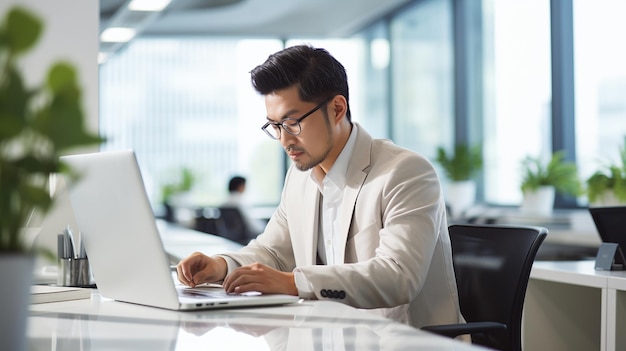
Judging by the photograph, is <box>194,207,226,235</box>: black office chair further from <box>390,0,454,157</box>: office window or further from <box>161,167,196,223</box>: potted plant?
<box>390,0,454,157</box>: office window

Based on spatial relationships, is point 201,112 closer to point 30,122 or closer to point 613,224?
point 613,224

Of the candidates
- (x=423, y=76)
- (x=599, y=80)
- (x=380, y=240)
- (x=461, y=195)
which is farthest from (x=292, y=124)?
(x=423, y=76)

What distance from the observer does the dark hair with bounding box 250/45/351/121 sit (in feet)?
6.85

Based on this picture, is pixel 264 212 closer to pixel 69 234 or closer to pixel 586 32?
pixel 586 32

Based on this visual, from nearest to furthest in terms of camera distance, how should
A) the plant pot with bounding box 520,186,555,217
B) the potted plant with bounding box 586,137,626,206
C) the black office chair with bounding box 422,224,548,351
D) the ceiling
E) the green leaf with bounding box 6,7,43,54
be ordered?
the green leaf with bounding box 6,7,43,54 → the black office chair with bounding box 422,224,548,351 → the potted plant with bounding box 586,137,626,206 → the plant pot with bounding box 520,186,555,217 → the ceiling

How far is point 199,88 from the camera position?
10.8m

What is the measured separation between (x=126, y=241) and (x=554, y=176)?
4593 millimetres

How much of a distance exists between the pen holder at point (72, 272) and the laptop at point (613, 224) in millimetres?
1605

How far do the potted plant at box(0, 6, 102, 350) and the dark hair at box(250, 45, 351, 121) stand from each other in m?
1.37

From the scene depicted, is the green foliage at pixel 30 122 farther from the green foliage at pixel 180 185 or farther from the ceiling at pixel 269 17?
the green foliage at pixel 180 185

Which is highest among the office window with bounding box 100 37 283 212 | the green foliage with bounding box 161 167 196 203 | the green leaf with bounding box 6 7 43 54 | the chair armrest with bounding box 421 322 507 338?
the office window with bounding box 100 37 283 212

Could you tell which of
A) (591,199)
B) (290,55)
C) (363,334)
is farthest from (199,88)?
(363,334)

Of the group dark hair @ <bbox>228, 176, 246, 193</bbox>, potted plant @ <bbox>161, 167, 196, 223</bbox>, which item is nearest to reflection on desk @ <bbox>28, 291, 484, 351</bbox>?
dark hair @ <bbox>228, 176, 246, 193</bbox>

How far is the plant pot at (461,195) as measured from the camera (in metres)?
7.13
